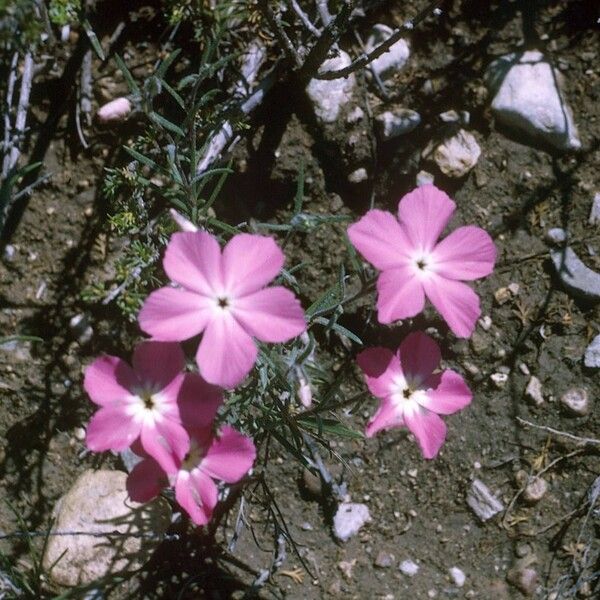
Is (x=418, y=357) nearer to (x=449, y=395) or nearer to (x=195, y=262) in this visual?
(x=449, y=395)

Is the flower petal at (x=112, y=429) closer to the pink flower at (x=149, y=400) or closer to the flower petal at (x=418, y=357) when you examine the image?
the pink flower at (x=149, y=400)

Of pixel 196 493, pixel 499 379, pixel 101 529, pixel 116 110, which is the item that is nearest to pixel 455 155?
pixel 499 379

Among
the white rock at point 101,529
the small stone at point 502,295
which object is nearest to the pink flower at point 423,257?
the small stone at point 502,295

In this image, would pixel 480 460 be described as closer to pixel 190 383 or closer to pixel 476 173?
pixel 476 173

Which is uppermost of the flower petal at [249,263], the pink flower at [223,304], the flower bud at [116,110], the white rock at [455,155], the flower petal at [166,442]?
the white rock at [455,155]

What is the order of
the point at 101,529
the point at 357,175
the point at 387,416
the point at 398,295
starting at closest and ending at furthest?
1. the point at 398,295
2. the point at 387,416
3. the point at 101,529
4. the point at 357,175

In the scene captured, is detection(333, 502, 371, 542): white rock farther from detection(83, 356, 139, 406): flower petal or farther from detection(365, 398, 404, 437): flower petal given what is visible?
detection(83, 356, 139, 406): flower petal
